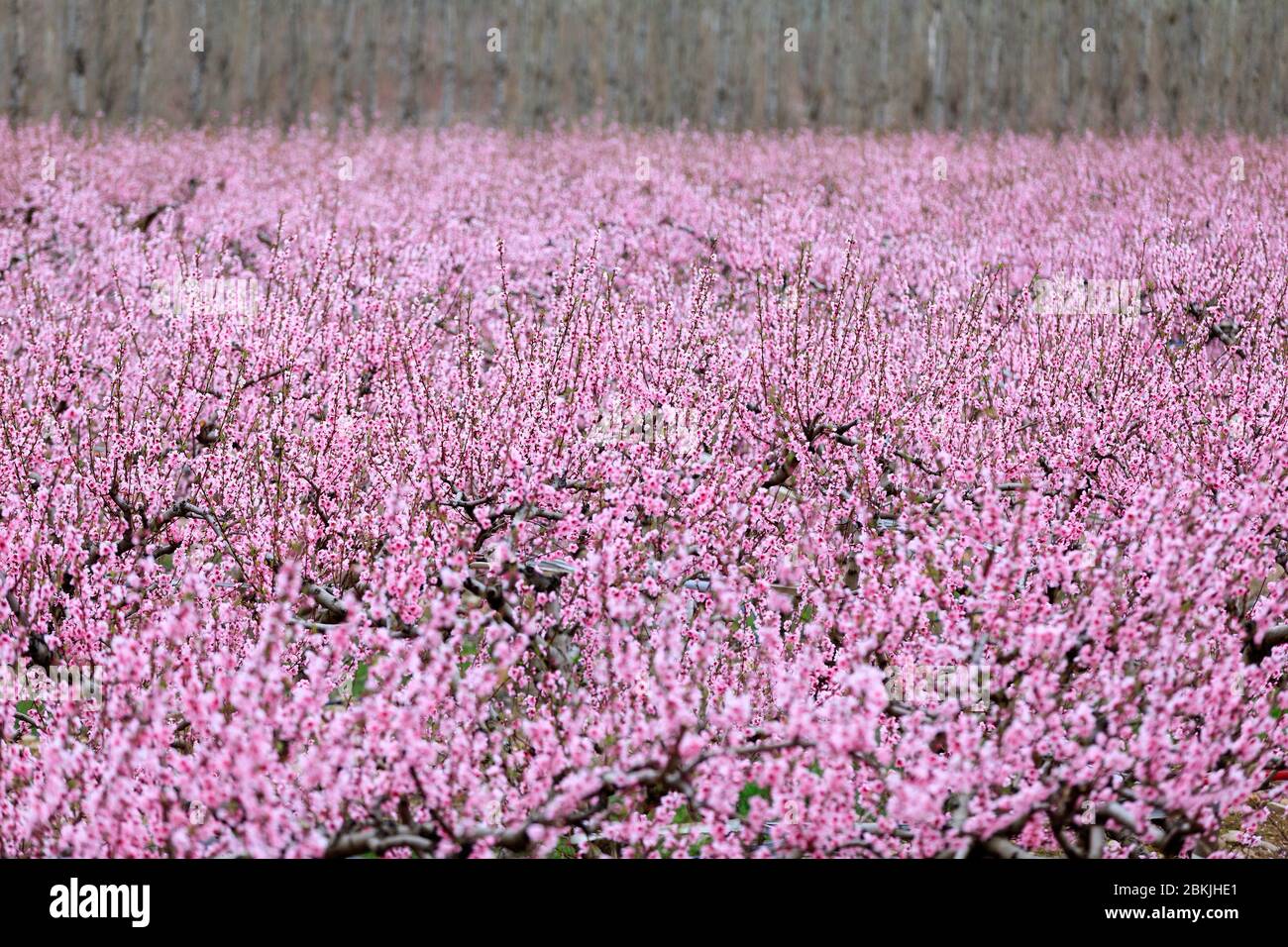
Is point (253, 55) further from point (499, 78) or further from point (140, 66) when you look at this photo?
point (499, 78)

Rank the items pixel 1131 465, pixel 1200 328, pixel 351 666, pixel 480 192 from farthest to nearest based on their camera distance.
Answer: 1. pixel 480 192
2. pixel 1200 328
3. pixel 1131 465
4. pixel 351 666

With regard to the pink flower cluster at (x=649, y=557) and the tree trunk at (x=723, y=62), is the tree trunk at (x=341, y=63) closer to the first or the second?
the tree trunk at (x=723, y=62)

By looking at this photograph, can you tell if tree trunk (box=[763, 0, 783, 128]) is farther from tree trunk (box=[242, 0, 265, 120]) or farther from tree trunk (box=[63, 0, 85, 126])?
tree trunk (box=[63, 0, 85, 126])

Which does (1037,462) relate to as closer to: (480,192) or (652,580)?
(652,580)

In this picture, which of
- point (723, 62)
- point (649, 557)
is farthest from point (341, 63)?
point (649, 557)

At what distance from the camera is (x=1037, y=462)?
458 centimetres

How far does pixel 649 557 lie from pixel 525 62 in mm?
13375

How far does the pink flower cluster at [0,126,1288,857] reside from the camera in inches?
100

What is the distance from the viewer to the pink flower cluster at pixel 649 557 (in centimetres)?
254

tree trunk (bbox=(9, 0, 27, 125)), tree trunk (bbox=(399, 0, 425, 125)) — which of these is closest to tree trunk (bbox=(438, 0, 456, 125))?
tree trunk (bbox=(399, 0, 425, 125))

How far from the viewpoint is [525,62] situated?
1595 centimetres

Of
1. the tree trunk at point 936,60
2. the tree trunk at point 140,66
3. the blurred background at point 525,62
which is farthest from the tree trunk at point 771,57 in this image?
the tree trunk at point 140,66
